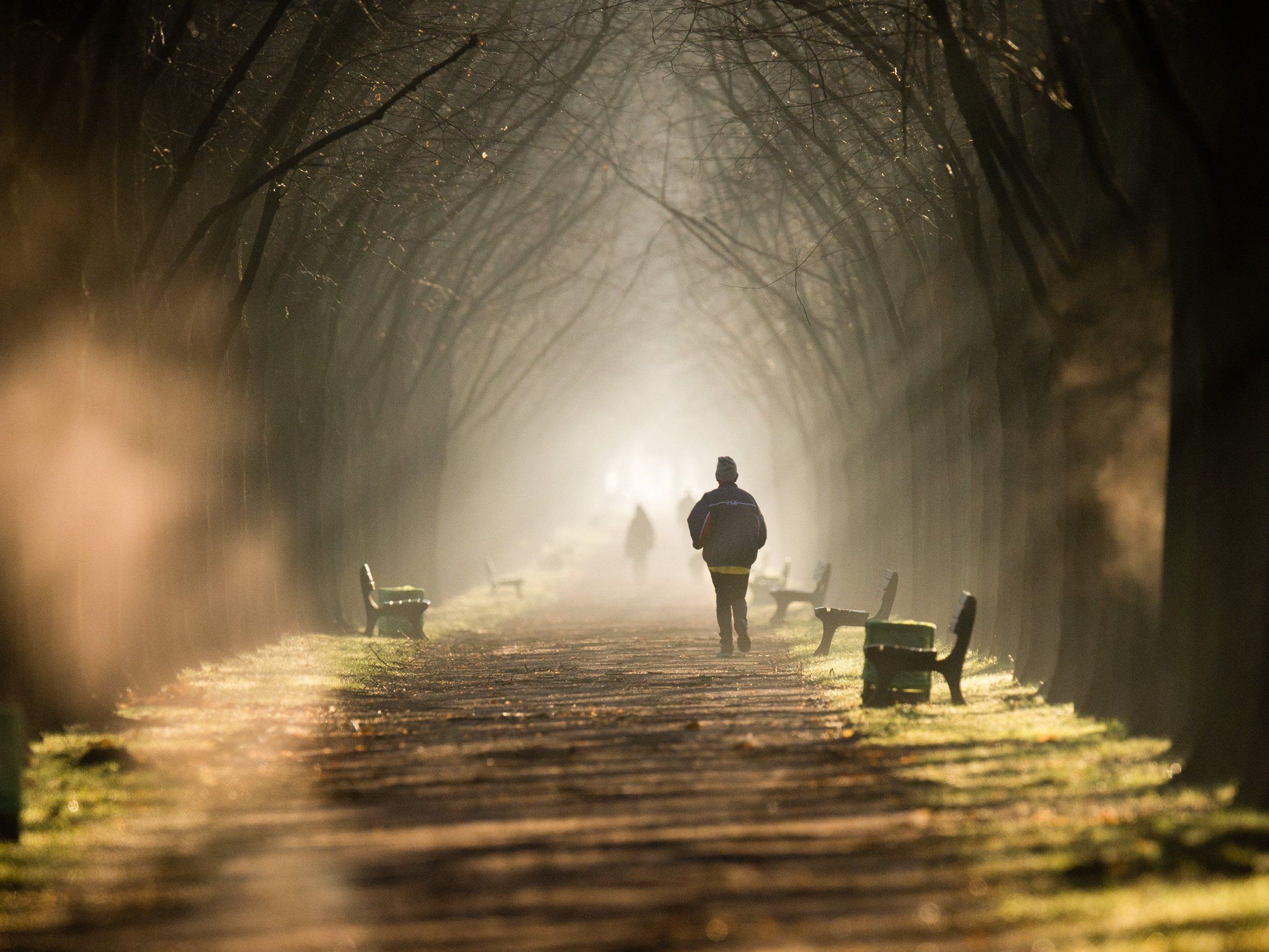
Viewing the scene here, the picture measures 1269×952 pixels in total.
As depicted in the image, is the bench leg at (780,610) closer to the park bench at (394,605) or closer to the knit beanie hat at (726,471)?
the park bench at (394,605)

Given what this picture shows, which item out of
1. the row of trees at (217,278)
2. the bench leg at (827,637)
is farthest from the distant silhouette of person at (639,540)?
the bench leg at (827,637)

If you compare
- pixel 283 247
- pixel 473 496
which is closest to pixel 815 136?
pixel 283 247

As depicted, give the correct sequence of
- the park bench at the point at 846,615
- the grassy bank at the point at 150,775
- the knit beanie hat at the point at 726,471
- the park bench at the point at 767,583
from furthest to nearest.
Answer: the park bench at the point at 767,583
the park bench at the point at 846,615
the knit beanie hat at the point at 726,471
the grassy bank at the point at 150,775

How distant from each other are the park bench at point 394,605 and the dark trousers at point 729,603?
18.0 ft

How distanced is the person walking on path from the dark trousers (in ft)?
0.05

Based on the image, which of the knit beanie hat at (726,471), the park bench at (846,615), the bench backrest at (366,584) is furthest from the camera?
the bench backrest at (366,584)

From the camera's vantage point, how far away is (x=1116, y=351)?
1237 centimetres

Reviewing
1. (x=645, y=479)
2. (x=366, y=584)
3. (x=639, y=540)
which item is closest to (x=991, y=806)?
(x=366, y=584)

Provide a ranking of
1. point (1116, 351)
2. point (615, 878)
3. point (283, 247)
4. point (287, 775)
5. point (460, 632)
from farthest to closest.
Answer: point (460, 632), point (283, 247), point (1116, 351), point (287, 775), point (615, 878)

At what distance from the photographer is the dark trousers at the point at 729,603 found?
1902 centimetres

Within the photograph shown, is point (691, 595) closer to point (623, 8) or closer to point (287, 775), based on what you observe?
point (623, 8)

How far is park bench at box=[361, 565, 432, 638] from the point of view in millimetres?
23547

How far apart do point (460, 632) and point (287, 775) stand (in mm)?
17138

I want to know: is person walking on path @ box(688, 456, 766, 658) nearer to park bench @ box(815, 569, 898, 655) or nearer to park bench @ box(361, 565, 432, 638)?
park bench @ box(815, 569, 898, 655)
